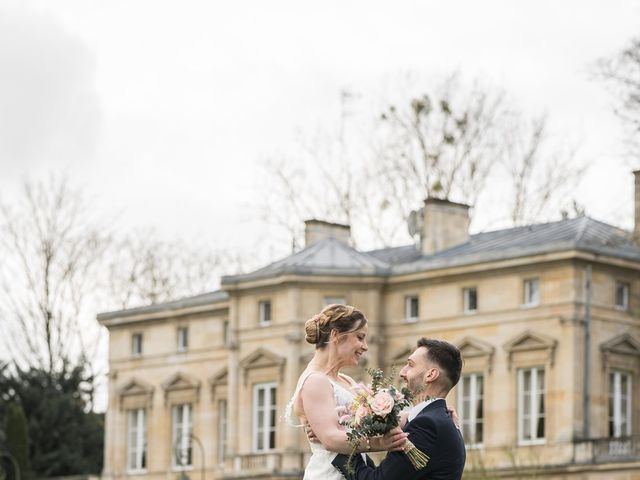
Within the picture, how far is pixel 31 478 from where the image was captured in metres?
64.2

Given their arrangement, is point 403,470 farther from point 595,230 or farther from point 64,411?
point 64,411

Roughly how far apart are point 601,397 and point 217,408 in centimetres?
1449

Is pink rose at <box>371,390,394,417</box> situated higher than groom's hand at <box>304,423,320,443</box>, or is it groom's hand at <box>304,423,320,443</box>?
pink rose at <box>371,390,394,417</box>

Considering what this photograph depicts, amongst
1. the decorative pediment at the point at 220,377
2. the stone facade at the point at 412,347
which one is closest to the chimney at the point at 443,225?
the stone facade at the point at 412,347

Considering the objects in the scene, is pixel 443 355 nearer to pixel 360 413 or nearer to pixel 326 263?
pixel 360 413

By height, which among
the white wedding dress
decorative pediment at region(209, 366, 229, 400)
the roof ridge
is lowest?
the white wedding dress

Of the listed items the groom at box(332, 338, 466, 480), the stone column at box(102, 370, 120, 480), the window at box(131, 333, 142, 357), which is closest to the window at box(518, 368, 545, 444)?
the window at box(131, 333, 142, 357)

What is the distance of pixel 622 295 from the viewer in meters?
50.1

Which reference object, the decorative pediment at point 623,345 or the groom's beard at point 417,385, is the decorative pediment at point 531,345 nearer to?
the decorative pediment at point 623,345

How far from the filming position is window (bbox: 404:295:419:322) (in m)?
53.8

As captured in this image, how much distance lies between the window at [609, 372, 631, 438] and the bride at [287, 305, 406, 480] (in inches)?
1589

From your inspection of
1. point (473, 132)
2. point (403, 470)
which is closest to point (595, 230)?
point (473, 132)

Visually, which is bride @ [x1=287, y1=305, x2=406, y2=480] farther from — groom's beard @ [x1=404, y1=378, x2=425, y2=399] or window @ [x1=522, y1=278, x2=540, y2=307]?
window @ [x1=522, y1=278, x2=540, y2=307]

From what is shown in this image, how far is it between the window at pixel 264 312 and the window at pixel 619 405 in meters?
Answer: 11.0
